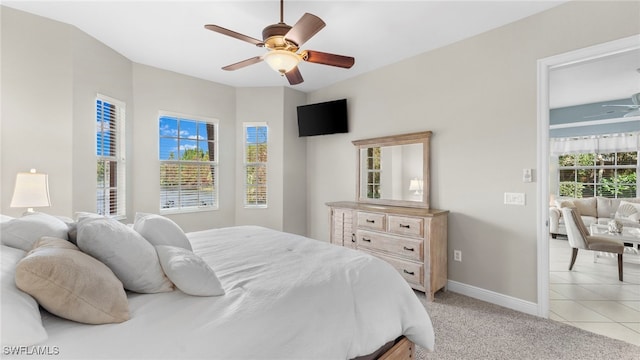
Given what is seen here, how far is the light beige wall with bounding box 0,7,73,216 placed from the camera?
2.57 meters

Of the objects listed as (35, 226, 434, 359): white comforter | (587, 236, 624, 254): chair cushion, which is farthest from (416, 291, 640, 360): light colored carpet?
(587, 236, 624, 254): chair cushion

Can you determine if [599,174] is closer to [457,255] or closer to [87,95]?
[457,255]

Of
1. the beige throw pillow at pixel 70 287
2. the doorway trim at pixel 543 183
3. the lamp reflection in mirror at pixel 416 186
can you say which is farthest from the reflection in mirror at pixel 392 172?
the beige throw pillow at pixel 70 287

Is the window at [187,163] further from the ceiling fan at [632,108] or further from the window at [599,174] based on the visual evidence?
the window at [599,174]

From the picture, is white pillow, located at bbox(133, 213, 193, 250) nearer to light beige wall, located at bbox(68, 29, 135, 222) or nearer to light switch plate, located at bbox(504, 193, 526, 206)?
light beige wall, located at bbox(68, 29, 135, 222)

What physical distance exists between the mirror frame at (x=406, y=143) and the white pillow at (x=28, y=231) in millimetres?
3234

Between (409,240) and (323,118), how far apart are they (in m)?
2.34

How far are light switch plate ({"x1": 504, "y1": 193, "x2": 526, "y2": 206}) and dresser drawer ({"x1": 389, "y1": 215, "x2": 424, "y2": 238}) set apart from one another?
841 millimetres

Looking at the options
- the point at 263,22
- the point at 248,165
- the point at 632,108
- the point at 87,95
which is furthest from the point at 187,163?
the point at 632,108

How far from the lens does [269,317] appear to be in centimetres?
117

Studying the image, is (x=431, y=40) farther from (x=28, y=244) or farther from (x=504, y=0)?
(x=28, y=244)

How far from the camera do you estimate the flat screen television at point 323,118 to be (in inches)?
172

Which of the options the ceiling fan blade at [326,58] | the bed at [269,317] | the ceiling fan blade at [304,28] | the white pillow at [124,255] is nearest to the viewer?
the bed at [269,317]

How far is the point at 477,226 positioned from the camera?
10.1 feet
